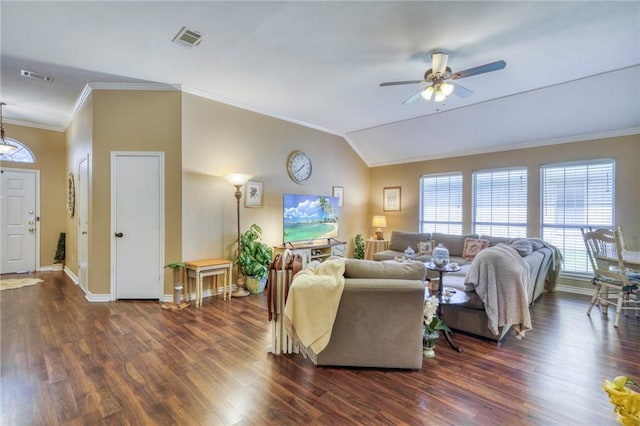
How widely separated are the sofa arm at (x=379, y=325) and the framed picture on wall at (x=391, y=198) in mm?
4981

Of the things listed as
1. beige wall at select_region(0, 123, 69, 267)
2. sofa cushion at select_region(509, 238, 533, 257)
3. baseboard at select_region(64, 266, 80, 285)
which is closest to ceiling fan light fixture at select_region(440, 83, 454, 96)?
sofa cushion at select_region(509, 238, 533, 257)

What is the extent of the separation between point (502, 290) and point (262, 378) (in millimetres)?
2314

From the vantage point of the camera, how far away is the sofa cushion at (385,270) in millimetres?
2457

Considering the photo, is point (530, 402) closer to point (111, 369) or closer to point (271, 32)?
point (111, 369)

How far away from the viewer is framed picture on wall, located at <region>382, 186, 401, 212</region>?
7.20 metres

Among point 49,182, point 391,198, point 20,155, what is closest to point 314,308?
point 391,198

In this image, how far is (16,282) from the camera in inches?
204

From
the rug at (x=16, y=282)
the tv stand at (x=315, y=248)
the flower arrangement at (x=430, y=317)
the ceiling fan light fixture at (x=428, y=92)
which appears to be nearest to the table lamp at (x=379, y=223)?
the tv stand at (x=315, y=248)

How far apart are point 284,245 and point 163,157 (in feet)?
7.79

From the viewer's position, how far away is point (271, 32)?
291cm

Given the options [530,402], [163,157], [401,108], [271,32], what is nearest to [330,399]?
[530,402]

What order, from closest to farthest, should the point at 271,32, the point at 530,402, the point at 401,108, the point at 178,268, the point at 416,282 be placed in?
the point at 530,402, the point at 416,282, the point at 271,32, the point at 178,268, the point at 401,108

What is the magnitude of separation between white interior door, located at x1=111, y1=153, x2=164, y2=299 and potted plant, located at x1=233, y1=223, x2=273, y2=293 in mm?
1125

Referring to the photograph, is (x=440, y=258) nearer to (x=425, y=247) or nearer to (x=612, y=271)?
(x=612, y=271)
